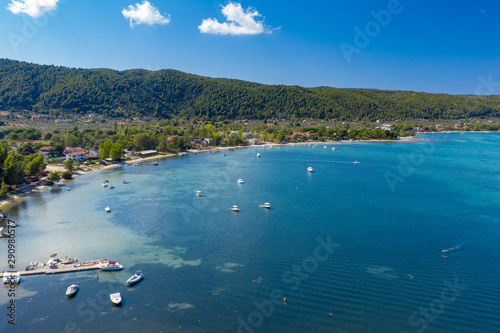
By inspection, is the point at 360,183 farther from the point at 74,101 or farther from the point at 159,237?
Result: the point at 74,101

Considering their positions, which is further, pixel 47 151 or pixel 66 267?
pixel 47 151

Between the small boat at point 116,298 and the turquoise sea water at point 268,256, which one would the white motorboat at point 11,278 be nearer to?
the turquoise sea water at point 268,256

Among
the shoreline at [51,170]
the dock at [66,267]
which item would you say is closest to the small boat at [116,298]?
the dock at [66,267]

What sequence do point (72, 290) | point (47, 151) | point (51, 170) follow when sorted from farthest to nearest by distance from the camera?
point (47, 151) < point (51, 170) < point (72, 290)

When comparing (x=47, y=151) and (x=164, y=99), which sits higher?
(x=164, y=99)

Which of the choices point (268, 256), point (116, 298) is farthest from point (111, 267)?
point (268, 256)

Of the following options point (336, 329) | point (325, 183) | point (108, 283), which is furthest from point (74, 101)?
point (336, 329)

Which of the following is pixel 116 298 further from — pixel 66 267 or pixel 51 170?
pixel 51 170

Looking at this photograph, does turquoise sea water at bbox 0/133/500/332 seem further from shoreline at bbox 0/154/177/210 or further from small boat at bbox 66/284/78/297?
shoreline at bbox 0/154/177/210
